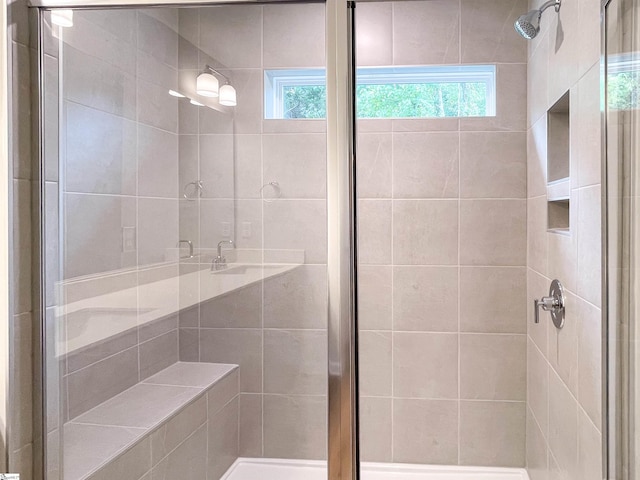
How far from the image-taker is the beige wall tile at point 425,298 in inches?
52.5

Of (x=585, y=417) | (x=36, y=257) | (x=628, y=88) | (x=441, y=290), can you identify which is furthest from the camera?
(x=441, y=290)

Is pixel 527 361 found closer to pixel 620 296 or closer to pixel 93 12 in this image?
pixel 620 296

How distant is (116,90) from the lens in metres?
1.17

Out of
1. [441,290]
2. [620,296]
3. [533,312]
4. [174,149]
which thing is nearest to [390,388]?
[441,290]

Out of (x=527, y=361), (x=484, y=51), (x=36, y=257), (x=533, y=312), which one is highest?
(x=484, y=51)

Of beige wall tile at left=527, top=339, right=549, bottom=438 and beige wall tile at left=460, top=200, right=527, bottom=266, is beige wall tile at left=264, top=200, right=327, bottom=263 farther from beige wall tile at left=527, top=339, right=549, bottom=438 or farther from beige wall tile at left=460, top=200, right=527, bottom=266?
beige wall tile at left=527, top=339, right=549, bottom=438

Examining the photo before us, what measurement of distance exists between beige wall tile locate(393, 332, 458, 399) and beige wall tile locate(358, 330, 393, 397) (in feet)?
0.07

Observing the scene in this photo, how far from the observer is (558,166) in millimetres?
1150

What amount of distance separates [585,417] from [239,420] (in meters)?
0.80

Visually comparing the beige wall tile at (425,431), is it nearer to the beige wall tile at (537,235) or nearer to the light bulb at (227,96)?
the beige wall tile at (537,235)

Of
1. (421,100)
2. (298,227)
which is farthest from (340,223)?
(421,100)

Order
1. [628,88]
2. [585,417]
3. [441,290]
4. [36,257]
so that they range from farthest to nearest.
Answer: [441,290] → [36,257] → [585,417] → [628,88]

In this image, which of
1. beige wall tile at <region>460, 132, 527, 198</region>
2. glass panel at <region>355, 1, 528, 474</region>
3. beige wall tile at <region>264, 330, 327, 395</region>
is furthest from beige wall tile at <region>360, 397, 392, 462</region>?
beige wall tile at <region>460, 132, 527, 198</region>

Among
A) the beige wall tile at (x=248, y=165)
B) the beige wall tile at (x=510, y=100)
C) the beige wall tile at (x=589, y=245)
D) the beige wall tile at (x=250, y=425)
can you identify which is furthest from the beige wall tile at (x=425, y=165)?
the beige wall tile at (x=250, y=425)
